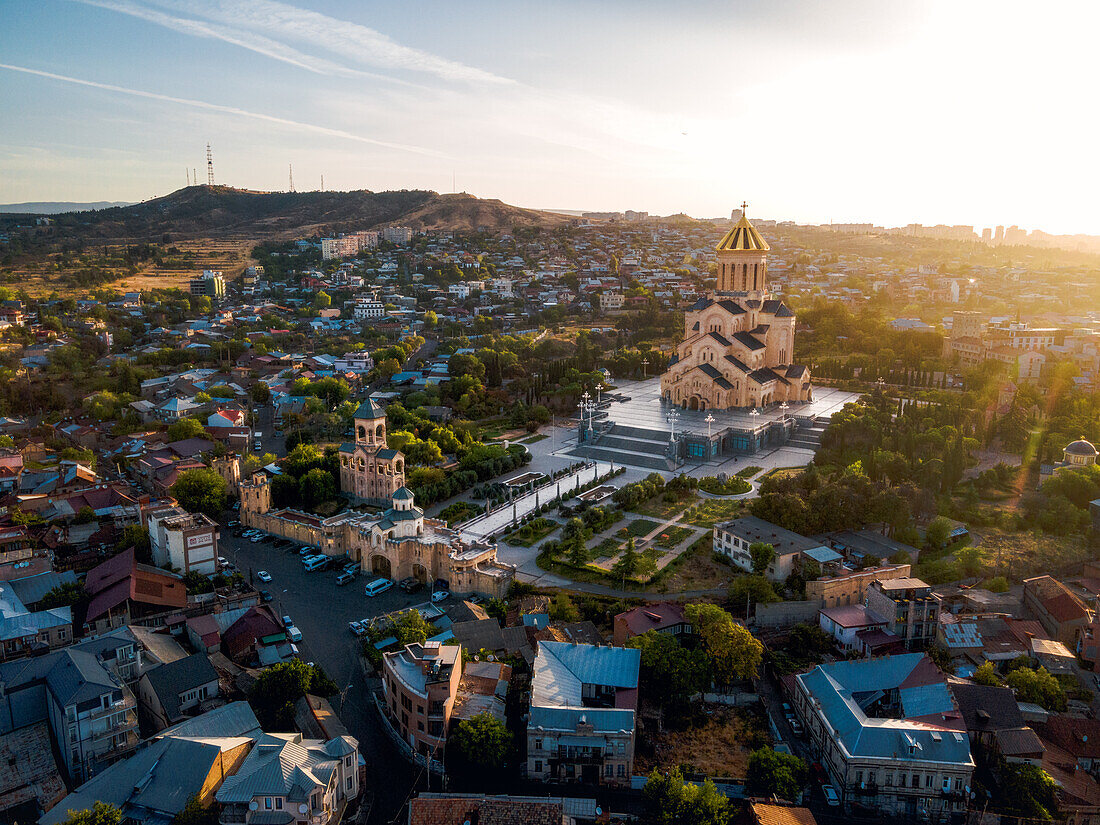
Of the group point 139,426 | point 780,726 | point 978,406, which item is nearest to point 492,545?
point 780,726

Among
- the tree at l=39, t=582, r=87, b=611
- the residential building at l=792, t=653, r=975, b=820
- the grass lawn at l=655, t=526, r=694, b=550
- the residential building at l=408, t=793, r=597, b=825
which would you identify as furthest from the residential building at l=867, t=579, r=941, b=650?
the tree at l=39, t=582, r=87, b=611

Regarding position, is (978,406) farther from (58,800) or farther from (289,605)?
(58,800)

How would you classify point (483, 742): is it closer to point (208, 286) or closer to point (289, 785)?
point (289, 785)

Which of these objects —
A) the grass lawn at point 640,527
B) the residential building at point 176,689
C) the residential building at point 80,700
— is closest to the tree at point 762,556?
the grass lawn at point 640,527

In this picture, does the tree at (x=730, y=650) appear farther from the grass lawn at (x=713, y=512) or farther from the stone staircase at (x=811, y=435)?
the stone staircase at (x=811, y=435)

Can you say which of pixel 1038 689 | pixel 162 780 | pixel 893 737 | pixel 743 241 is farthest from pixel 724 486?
pixel 162 780

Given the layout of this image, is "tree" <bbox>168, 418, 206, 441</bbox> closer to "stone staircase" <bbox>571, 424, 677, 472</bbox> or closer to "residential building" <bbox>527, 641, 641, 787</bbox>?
"stone staircase" <bbox>571, 424, 677, 472</bbox>
